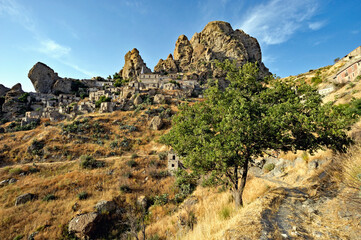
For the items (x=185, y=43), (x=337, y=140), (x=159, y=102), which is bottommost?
(x=337, y=140)

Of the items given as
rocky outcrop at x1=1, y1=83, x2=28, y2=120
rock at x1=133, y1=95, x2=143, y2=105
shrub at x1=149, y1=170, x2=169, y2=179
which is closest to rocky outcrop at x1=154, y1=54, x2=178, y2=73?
rock at x1=133, y1=95, x2=143, y2=105

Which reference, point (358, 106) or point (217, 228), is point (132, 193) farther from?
point (358, 106)

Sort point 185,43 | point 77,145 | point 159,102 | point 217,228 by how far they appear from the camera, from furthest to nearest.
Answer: point 185,43 < point 159,102 < point 77,145 < point 217,228

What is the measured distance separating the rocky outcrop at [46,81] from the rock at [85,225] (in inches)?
3455

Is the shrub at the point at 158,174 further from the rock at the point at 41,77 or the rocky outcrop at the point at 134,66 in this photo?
the rocky outcrop at the point at 134,66

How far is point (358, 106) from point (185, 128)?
73.9 ft

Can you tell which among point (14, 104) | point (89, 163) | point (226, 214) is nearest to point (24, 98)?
point (14, 104)

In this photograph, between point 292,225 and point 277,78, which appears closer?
point 292,225

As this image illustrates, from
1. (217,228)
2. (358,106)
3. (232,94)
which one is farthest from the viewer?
(358,106)

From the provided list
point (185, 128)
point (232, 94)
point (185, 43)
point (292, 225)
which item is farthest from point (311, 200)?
point (185, 43)

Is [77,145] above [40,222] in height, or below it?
above

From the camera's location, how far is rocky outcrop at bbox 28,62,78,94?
77688 mm

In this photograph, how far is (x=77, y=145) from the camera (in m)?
36.5

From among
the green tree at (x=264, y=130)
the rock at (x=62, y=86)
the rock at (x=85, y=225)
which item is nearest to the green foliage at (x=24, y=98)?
the rock at (x=62, y=86)
